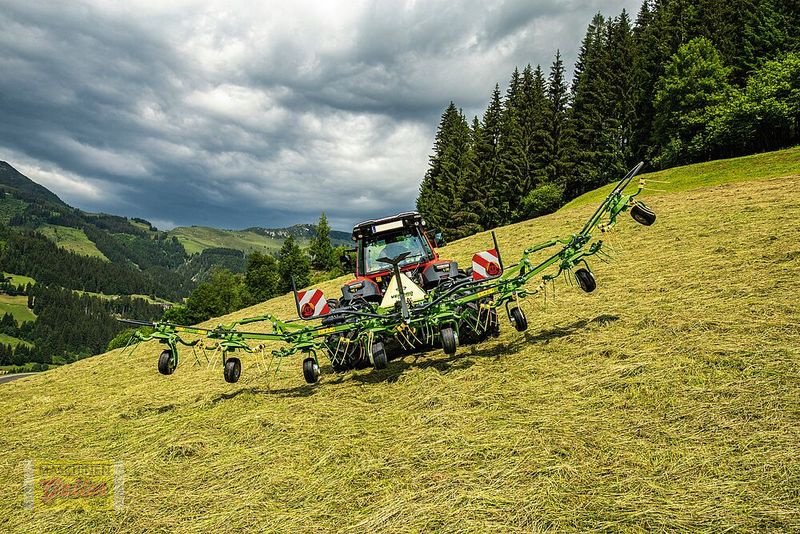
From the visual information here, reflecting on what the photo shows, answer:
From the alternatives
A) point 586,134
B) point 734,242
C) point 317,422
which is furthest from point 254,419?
point 586,134

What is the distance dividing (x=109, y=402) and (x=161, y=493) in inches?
185

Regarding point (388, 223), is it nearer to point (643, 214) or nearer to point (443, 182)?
point (643, 214)

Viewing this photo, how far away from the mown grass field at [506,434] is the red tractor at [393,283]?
0.41 metres

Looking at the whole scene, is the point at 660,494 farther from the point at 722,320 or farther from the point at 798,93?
the point at 798,93

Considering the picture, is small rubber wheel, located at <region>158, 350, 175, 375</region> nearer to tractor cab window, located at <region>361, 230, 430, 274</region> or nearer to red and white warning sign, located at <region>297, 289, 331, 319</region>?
A: red and white warning sign, located at <region>297, 289, 331, 319</region>

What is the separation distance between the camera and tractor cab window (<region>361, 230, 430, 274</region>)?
8.22 meters

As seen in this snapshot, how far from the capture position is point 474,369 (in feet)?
19.0

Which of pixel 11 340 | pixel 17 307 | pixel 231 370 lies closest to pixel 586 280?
pixel 231 370

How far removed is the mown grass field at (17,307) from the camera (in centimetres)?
15088

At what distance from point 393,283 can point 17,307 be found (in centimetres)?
20473

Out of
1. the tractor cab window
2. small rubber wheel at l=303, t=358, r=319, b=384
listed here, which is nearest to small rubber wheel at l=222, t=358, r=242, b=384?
small rubber wheel at l=303, t=358, r=319, b=384

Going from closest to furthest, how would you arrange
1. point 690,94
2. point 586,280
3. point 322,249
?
point 586,280, point 690,94, point 322,249

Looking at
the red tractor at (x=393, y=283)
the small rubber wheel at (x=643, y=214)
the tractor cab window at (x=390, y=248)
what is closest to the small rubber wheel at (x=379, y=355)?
the red tractor at (x=393, y=283)
